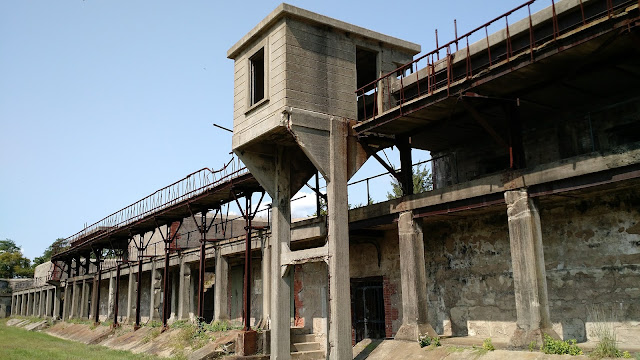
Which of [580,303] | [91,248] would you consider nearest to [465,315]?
[580,303]

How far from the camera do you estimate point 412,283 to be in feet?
44.9

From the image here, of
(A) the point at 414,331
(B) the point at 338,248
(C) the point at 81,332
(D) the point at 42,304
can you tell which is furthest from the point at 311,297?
(D) the point at 42,304

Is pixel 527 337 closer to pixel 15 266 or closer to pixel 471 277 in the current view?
pixel 471 277

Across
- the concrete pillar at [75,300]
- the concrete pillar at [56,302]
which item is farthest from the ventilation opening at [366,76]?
the concrete pillar at [56,302]

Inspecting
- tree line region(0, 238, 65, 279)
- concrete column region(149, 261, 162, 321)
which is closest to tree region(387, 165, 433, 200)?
concrete column region(149, 261, 162, 321)

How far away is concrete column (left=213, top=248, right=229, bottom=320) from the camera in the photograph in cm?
2331

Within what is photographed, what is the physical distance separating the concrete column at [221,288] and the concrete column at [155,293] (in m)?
8.14

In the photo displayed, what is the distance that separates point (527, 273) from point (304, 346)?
9.02 m

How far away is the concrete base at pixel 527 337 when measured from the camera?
10.7 meters

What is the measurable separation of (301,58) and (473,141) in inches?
221

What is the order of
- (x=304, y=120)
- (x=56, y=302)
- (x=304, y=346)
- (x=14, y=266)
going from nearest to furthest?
(x=304, y=120) → (x=304, y=346) → (x=56, y=302) → (x=14, y=266)

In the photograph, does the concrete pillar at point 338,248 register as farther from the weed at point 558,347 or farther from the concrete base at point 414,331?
the weed at point 558,347

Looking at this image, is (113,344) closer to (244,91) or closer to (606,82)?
(244,91)

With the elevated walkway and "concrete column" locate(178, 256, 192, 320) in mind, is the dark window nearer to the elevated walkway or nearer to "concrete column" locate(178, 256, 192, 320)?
the elevated walkway
